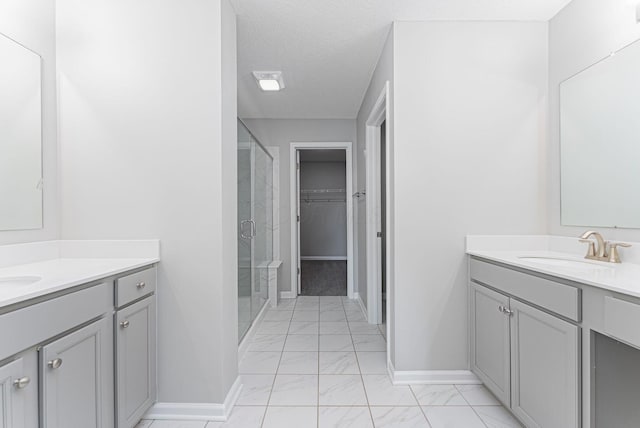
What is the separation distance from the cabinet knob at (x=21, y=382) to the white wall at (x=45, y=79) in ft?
2.85

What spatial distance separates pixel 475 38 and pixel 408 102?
0.60 meters

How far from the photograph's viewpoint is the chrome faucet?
1733mm

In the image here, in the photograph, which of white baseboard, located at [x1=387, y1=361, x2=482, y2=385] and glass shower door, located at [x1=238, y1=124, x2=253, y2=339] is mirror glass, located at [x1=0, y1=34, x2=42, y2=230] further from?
white baseboard, located at [x1=387, y1=361, x2=482, y2=385]

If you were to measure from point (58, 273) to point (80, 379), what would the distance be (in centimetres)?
45

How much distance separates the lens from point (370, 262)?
367cm

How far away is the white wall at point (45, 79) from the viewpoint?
67.6 inches

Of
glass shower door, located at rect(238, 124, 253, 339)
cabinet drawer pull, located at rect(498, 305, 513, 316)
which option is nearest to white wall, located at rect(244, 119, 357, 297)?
glass shower door, located at rect(238, 124, 253, 339)

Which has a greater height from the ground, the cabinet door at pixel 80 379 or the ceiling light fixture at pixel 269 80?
the ceiling light fixture at pixel 269 80

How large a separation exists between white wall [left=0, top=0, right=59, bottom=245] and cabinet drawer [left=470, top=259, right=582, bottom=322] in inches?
94.6

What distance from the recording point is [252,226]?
3.45 metres

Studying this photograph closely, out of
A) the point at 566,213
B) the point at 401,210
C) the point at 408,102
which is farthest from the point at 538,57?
the point at 401,210

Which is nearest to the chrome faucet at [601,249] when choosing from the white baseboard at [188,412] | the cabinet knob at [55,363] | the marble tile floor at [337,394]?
the marble tile floor at [337,394]

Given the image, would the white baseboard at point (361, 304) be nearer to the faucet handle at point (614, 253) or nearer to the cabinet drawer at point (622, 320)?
the faucet handle at point (614, 253)

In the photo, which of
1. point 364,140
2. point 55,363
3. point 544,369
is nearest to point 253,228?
point 364,140
